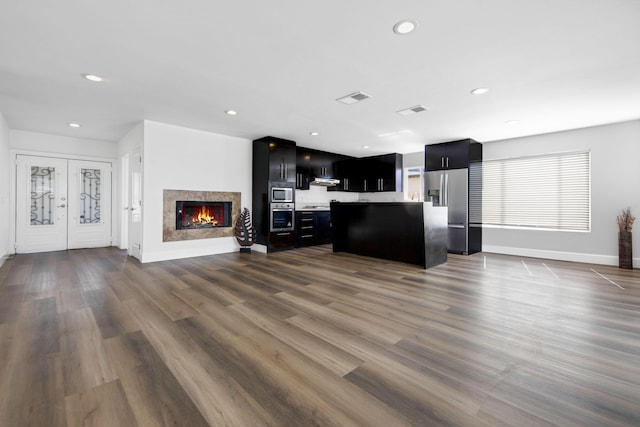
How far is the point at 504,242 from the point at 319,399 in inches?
250

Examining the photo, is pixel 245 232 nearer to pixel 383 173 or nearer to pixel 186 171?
pixel 186 171

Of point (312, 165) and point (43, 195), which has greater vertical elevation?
point (312, 165)

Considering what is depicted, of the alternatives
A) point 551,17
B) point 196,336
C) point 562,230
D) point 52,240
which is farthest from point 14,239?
point 562,230

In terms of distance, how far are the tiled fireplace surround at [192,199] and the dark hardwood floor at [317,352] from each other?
164cm

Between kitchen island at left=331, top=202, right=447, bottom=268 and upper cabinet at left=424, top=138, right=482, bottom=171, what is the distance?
71.6 inches

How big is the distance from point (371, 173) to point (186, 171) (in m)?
5.21

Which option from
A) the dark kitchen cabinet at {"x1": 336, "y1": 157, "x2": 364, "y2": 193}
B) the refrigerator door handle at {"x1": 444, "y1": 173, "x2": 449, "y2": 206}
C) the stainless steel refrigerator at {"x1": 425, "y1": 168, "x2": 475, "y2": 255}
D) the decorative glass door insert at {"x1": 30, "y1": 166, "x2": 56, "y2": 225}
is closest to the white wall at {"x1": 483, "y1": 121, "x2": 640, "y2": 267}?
the stainless steel refrigerator at {"x1": 425, "y1": 168, "x2": 475, "y2": 255}

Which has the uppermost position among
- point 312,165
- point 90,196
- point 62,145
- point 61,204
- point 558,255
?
point 62,145

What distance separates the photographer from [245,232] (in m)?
6.31

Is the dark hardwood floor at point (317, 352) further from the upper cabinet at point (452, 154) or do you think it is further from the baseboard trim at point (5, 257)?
the upper cabinet at point (452, 154)

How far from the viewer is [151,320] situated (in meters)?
2.56

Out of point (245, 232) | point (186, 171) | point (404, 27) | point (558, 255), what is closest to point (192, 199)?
point (186, 171)

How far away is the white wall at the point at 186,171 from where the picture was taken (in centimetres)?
516

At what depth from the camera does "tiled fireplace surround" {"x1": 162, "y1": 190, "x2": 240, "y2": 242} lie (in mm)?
5406
